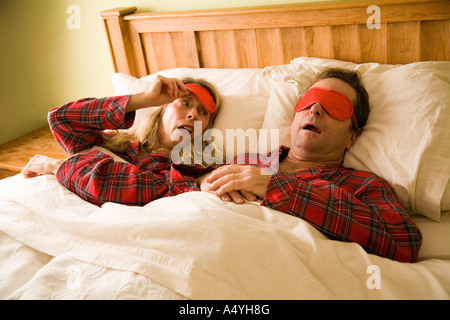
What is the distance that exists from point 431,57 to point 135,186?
1.25 meters

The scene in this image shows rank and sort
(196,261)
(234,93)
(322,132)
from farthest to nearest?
(234,93) < (322,132) < (196,261)

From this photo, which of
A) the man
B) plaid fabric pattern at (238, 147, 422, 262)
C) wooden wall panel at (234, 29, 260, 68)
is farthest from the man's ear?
wooden wall panel at (234, 29, 260, 68)

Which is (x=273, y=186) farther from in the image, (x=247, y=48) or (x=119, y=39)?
(x=119, y=39)

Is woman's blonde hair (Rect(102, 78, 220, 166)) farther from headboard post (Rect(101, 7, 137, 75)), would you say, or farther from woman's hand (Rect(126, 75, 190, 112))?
headboard post (Rect(101, 7, 137, 75))

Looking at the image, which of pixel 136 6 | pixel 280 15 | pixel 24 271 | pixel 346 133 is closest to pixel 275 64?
pixel 280 15

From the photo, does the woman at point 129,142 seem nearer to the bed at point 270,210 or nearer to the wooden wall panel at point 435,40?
the bed at point 270,210

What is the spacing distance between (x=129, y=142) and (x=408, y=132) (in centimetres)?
107

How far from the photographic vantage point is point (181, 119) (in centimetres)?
144

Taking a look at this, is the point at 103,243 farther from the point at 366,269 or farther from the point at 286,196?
the point at 366,269

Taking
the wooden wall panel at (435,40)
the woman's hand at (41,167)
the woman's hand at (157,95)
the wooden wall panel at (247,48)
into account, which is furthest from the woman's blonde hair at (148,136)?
the wooden wall panel at (435,40)

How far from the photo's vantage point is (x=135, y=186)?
1202mm

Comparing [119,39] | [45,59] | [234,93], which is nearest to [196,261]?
[234,93]

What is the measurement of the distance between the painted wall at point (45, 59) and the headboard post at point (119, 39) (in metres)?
0.17
